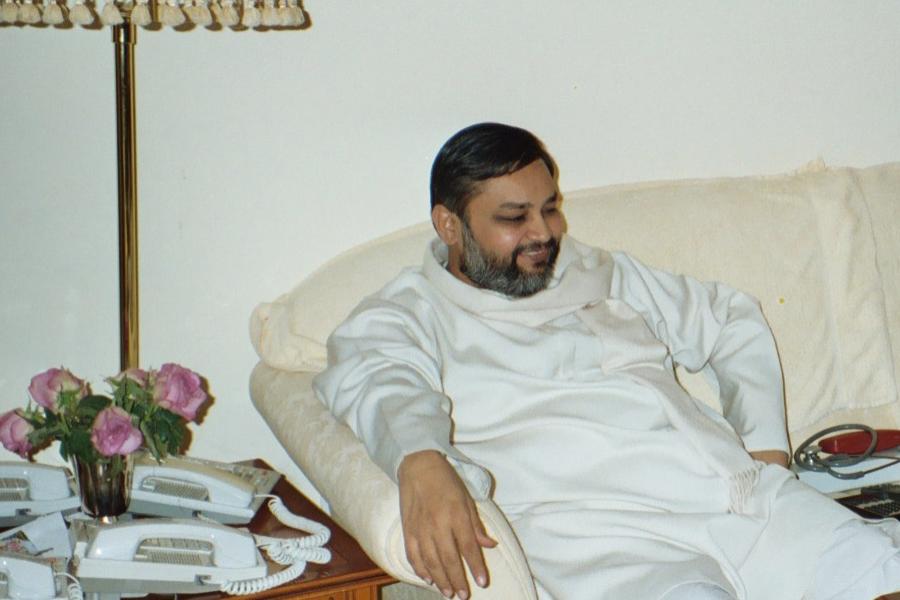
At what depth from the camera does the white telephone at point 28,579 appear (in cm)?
159

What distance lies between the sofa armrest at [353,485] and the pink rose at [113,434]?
0.32 metres

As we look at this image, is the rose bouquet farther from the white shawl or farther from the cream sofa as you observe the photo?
the white shawl

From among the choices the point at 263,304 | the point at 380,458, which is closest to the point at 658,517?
the point at 380,458

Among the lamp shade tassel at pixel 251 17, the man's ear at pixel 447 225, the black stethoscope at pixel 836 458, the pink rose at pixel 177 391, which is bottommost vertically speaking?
the black stethoscope at pixel 836 458

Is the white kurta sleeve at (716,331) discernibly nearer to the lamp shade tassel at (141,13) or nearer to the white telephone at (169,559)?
the white telephone at (169,559)

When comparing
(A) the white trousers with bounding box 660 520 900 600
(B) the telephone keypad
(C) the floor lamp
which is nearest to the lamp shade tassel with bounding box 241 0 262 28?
(C) the floor lamp

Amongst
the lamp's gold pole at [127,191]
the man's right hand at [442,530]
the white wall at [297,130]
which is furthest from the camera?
the white wall at [297,130]

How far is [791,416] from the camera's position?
2381mm

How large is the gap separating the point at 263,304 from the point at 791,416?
1.15 meters

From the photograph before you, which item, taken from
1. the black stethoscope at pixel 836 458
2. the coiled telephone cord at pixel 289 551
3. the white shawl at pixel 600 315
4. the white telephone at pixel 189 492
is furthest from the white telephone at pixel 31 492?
the black stethoscope at pixel 836 458

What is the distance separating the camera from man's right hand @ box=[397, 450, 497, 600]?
1.48 meters

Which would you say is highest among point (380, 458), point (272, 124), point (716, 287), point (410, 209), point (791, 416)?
point (272, 124)

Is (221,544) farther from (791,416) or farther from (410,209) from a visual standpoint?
(791,416)

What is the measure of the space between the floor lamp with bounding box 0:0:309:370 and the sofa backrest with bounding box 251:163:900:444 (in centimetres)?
33
